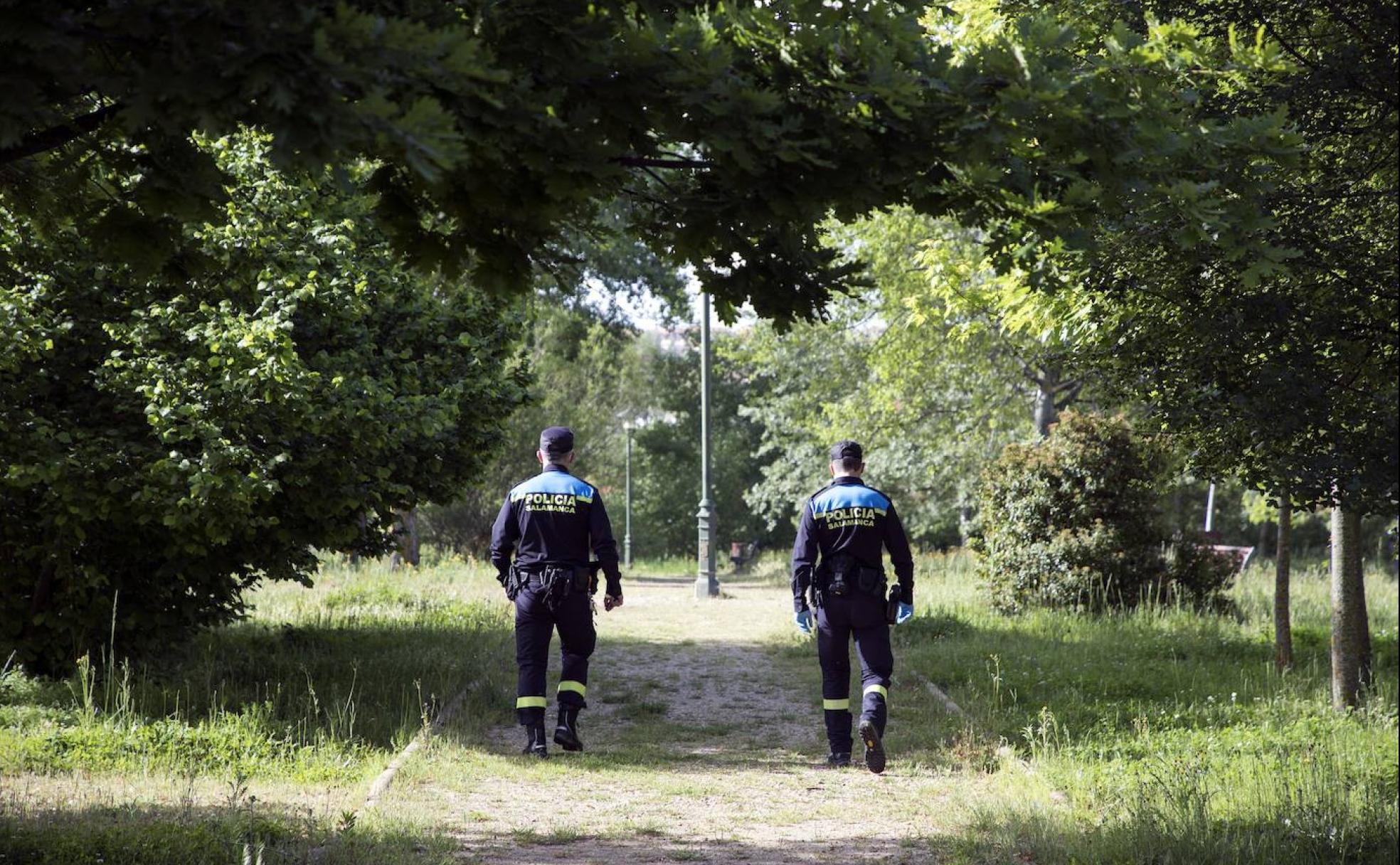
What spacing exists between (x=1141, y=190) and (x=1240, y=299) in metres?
2.69

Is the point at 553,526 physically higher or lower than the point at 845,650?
higher

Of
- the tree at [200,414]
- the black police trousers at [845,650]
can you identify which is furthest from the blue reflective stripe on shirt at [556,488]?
the black police trousers at [845,650]

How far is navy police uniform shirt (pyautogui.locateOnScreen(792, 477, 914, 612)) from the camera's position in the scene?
7898 mm

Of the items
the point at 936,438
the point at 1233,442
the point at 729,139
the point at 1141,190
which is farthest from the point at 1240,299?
the point at 936,438

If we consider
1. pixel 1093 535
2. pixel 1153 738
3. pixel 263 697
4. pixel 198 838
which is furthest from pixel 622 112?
pixel 1093 535

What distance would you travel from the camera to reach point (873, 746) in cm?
738

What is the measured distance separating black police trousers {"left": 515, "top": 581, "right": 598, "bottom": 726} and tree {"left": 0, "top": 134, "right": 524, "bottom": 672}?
1.76 m

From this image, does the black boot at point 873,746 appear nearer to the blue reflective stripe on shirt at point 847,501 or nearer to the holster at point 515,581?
the blue reflective stripe on shirt at point 847,501

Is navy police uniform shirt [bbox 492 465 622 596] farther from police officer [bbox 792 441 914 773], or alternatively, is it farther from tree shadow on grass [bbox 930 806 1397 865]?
tree shadow on grass [bbox 930 806 1397 865]

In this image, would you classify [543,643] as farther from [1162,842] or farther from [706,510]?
[706,510]

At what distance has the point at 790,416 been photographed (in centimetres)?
3139

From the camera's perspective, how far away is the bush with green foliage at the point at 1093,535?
14469 mm

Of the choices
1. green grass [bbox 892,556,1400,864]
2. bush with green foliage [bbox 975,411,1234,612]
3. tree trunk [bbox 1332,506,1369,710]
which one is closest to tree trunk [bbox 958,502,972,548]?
bush with green foliage [bbox 975,411,1234,612]

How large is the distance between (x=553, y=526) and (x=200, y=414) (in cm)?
240
